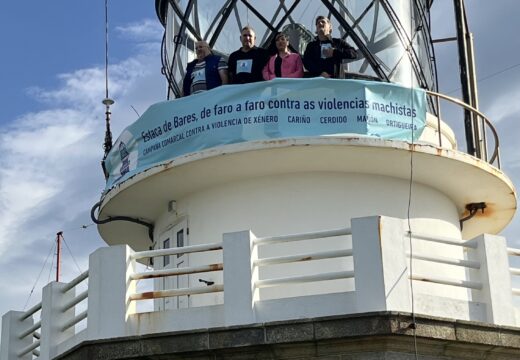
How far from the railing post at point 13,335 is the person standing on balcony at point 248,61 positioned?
4.59 m

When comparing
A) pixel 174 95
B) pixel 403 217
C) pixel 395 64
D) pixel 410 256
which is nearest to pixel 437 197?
pixel 403 217

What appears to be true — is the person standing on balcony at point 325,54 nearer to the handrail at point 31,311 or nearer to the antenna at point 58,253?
the handrail at point 31,311

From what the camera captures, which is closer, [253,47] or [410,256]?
[410,256]

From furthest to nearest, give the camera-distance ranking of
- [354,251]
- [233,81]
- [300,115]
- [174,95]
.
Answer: [174,95] < [233,81] < [300,115] < [354,251]

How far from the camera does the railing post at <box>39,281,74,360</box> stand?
47.6 feet

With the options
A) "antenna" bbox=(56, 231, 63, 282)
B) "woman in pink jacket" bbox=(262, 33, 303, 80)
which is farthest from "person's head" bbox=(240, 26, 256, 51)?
"antenna" bbox=(56, 231, 63, 282)

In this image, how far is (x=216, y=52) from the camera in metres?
16.5

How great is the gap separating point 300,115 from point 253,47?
1.48 m

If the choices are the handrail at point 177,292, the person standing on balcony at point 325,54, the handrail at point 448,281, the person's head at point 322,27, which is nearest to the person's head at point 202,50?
the person standing on balcony at point 325,54

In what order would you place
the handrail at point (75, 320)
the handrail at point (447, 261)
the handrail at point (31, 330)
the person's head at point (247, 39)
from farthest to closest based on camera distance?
the person's head at point (247, 39), the handrail at point (31, 330), the handrail at point (75, 320), the handrail at point (447, 261)

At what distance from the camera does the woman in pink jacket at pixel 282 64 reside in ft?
50.1

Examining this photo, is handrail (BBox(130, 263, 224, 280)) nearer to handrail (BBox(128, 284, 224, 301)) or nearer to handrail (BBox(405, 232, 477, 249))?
handrail (BBox(128, 284, 224, 301))

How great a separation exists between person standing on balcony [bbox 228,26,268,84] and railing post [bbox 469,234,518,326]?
392 cm

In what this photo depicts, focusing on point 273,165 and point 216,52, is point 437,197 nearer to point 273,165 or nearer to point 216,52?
point 273,165
